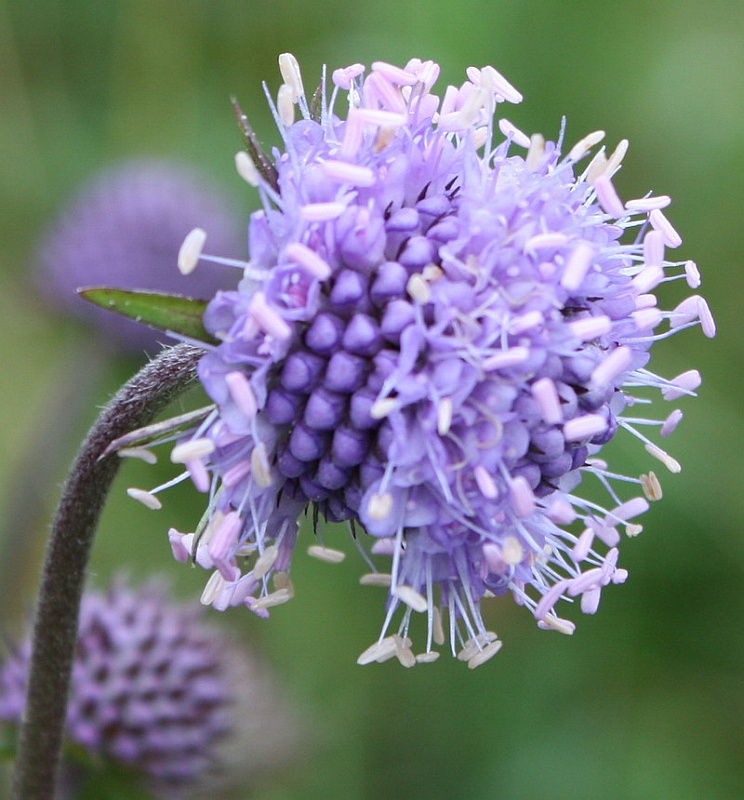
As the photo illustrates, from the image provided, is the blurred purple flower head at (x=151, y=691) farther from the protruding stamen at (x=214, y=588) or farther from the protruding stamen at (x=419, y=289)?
the protruding stamen at (x=419, y=289)

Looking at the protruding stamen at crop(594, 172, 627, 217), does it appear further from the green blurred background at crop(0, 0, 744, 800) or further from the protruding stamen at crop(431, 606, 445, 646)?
the green blurred background at crop(0, 0, 744, 800)

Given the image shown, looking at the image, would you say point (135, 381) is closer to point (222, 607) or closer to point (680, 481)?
point (222, 607)

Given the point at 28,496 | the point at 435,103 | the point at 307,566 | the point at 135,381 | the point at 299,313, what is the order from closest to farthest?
the point at 299,313 < the point at 135,381 < the point at 435,103 < the point at 28,496 < the point at 307,566

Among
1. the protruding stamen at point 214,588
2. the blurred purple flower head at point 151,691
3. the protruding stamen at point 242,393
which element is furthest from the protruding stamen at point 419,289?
the blurred purple flower head at point 151,691

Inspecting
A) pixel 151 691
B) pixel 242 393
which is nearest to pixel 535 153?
pixel 242 393

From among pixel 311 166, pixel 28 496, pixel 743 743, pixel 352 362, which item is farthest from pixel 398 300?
pixel 743 743

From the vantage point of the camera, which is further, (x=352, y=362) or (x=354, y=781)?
(x=354, y=781)

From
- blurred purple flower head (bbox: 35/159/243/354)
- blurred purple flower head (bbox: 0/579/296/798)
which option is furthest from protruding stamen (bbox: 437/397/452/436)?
blurred purple flower head (bbox: 35/159/243/354)
